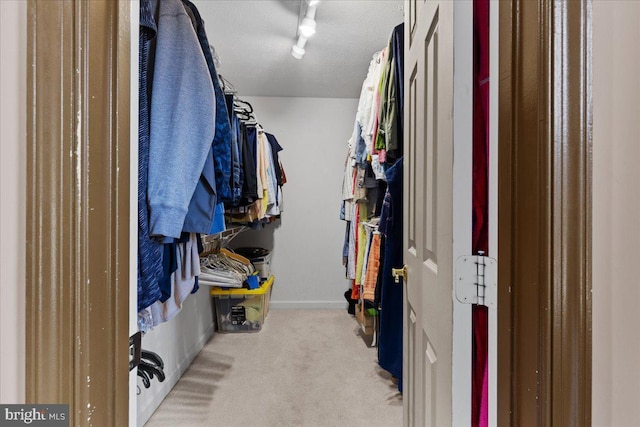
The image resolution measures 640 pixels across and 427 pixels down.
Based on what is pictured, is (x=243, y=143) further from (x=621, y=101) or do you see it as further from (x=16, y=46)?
(x=621, y=101)

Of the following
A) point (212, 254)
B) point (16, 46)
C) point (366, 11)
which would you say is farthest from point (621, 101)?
point (212, 254)

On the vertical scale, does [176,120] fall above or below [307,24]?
below

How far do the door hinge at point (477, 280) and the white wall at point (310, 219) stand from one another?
118 inches

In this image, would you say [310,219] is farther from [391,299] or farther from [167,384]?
[167,384]

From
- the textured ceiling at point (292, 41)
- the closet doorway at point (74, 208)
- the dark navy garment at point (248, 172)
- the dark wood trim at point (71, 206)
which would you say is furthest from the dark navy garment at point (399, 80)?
the dark wood trim at point (71, 206)

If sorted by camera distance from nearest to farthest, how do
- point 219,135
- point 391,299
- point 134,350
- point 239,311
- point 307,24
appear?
point 134,350, point 219,135, point 391,299, point 307,24, point 239,311

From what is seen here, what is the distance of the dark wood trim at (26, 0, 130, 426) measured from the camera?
454mm

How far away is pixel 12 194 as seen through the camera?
17.9 inches

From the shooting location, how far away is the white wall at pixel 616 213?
46 centimetres

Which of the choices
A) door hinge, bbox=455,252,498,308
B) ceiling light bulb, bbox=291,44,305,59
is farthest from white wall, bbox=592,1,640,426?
ceiling light bulb, bbox=291,44,305,59

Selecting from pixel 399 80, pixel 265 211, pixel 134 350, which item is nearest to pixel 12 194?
pixel 134 350

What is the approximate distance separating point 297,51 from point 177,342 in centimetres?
226

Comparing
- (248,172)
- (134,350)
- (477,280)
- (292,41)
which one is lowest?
(134,350)

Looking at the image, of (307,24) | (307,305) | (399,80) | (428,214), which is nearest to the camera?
(428,214)
